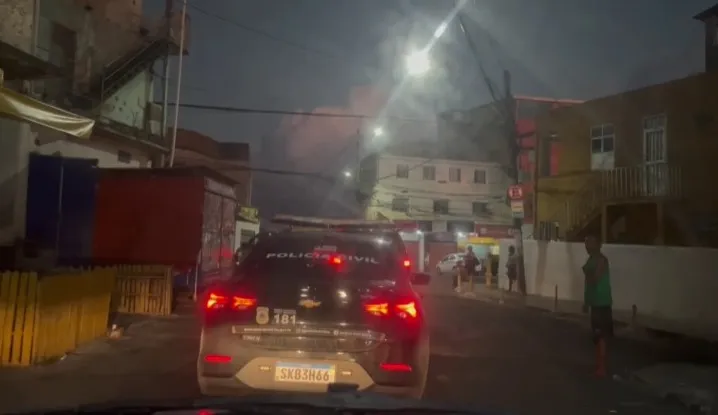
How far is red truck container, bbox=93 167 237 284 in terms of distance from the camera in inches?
693

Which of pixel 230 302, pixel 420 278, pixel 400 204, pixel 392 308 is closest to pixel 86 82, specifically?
pixel 420 278

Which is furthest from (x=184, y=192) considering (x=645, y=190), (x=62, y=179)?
(x=645, y=190)

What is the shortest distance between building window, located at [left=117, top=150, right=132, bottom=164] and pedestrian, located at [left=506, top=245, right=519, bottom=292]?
1345 cm

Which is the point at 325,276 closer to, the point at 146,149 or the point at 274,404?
the point at 274,404

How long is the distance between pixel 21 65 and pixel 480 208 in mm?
48157

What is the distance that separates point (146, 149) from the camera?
1003 inches

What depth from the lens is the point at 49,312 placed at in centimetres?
967

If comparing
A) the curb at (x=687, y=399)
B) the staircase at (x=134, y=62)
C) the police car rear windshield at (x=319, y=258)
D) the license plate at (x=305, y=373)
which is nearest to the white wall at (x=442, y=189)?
the staircase at (x=134, y=62)

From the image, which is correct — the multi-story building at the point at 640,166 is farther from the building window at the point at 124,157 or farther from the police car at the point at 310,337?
the police car at the point at 310,337

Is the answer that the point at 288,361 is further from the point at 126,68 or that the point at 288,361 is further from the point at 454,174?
the point at 454,174

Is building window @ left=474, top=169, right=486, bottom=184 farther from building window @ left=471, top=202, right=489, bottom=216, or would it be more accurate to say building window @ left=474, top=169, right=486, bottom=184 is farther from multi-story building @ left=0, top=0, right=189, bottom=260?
multi-story building @ left=0, top=0, right=189, bottom=260

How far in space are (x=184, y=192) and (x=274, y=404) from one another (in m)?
14.1

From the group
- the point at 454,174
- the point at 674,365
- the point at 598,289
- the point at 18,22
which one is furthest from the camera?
the point at 454,174

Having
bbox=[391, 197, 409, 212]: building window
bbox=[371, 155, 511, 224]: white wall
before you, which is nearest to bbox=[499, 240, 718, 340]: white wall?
bbox=[391, 197, 409, 212]: building window
